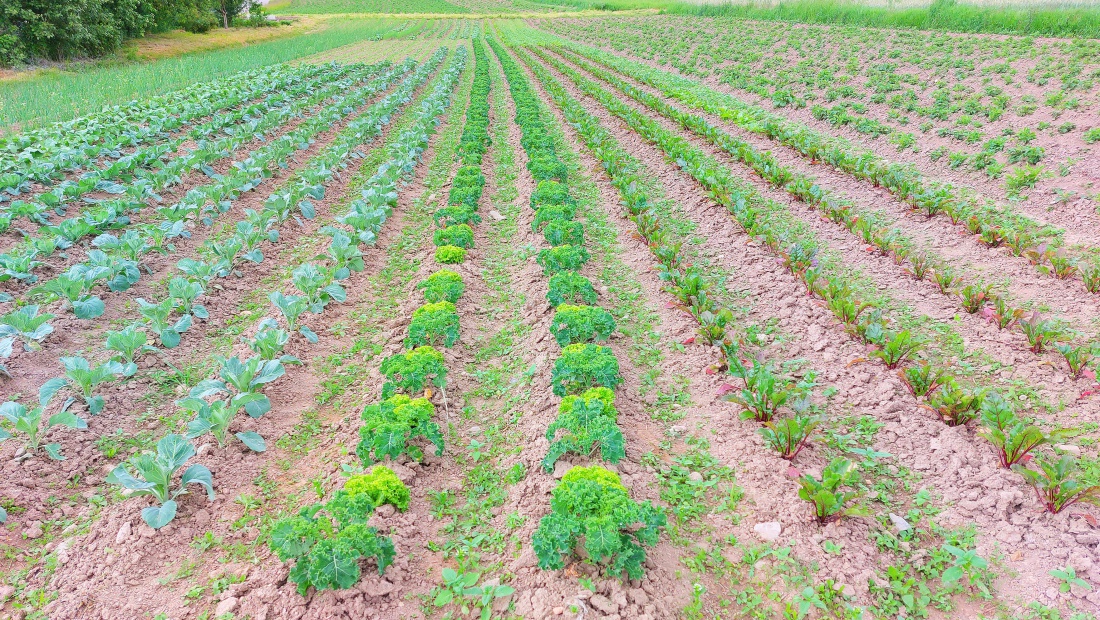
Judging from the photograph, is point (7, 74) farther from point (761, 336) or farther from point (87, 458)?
point (761, 336)

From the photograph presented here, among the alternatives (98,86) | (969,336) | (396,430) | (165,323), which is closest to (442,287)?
(396,430)

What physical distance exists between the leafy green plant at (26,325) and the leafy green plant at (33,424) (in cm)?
125

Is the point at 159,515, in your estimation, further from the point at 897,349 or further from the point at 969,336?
the point at 969,336

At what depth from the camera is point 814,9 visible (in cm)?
3259

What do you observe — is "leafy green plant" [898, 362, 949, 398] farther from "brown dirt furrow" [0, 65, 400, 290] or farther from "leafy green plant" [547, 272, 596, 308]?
"brown dirt furrow" [0, 65, 400, 290]

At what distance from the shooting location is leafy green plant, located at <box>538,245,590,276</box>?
7422 mm

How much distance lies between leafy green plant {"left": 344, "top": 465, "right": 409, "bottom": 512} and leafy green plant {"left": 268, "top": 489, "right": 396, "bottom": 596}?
0.99 feet

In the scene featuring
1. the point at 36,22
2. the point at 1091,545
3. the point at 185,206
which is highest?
the point at 36,22

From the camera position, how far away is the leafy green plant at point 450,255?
25.8 feet

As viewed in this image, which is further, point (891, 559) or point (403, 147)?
point (403, 147)

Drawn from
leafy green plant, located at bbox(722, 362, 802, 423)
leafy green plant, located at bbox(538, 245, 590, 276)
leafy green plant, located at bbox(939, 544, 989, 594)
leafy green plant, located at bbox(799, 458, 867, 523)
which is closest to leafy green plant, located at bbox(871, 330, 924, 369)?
leafy green plant, located at bbox(722, 362, 802, 423)

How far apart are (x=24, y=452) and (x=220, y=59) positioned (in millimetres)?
30532

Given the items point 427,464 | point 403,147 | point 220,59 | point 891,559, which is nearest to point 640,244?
point 427,464

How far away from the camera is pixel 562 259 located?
24.3ft
